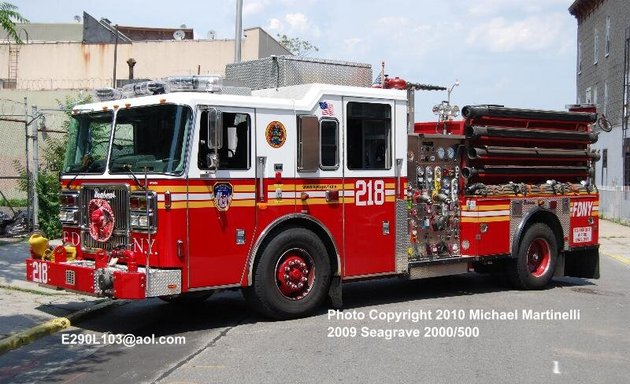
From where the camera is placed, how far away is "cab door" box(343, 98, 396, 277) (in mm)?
9523

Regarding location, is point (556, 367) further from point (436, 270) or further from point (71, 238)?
point (71, 238)

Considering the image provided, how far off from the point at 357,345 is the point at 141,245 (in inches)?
99.0

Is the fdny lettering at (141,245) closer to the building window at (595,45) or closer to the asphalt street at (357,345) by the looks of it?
the asphalt street at (357,345)

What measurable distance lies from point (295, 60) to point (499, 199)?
12.1 ft

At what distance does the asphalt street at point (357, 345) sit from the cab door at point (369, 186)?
73 cm

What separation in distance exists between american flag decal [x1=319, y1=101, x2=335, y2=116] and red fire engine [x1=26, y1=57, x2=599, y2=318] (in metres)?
0.02

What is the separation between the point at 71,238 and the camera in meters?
9.11

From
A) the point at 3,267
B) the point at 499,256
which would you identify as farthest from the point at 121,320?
the point at 499,256

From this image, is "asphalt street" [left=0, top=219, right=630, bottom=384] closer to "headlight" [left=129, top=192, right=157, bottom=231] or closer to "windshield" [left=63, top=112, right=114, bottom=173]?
"headlight" [left=129, top=192, right=157, bottom=231]

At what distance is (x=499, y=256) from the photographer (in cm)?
1125

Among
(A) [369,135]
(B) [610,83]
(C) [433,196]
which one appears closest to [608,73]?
(B) [610,83]

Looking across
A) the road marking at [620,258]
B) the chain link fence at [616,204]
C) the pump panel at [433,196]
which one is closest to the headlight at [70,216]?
the pump panel at [433,196]

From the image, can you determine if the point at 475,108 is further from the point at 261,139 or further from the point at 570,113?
the point at 261,139

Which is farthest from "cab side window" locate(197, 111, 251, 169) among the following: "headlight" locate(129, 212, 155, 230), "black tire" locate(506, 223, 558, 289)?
"black tire" locate(506, 223, 558, 289)
